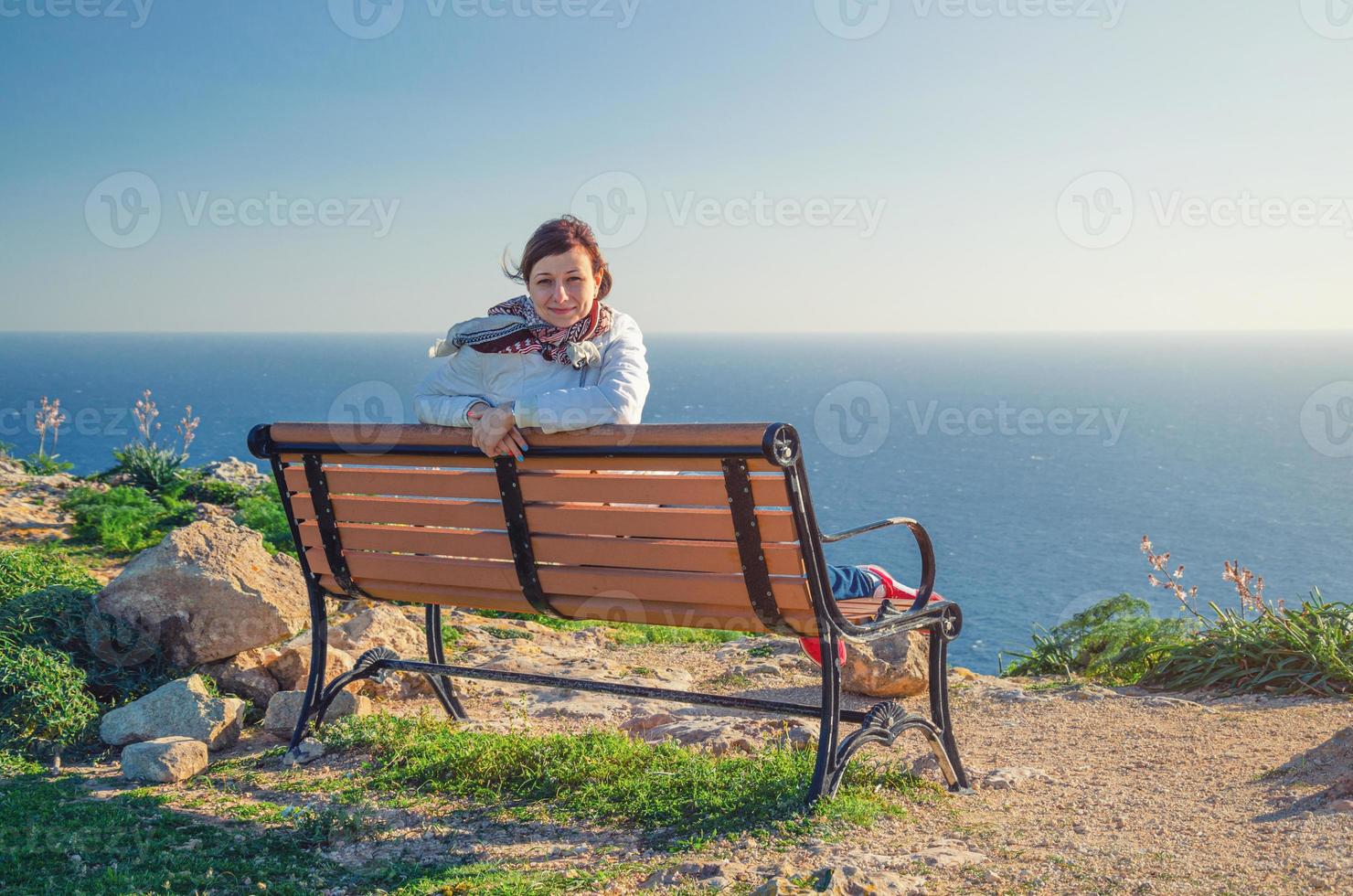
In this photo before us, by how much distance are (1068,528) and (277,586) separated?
53800mm

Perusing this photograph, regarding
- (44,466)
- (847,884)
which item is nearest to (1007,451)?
(44,466)

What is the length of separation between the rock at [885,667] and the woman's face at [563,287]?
8.68ft

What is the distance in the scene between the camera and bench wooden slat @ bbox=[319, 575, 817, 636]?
3.38m

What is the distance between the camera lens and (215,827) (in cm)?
340

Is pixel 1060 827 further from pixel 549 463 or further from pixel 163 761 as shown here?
pixel 163 761

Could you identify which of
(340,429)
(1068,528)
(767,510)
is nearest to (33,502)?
(340,429)

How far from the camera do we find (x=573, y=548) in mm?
3605

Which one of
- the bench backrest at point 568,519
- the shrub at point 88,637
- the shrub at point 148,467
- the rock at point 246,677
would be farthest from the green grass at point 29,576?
the shrub at point 148,467

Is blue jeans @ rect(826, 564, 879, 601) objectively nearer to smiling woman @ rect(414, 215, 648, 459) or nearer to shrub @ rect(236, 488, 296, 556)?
smiling woman @ rect(414, 215, 648, 459)

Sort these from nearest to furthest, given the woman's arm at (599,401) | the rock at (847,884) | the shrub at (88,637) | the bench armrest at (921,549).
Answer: the rock at (847,884) < the woman's arm at (599,401) < the bench armrest at (921,549) < the shrub at (88,637)

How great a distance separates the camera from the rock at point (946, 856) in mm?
2953

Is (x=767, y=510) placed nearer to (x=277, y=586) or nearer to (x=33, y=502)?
(x=277, y=586)

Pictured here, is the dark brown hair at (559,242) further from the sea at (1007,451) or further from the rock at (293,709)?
the rock at (293,709)

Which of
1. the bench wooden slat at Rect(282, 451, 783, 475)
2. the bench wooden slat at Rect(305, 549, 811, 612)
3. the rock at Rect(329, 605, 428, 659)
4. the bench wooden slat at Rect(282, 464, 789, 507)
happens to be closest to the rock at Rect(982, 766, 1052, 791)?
the bench wooden slat at Rect(305, 549, 811, 612)
